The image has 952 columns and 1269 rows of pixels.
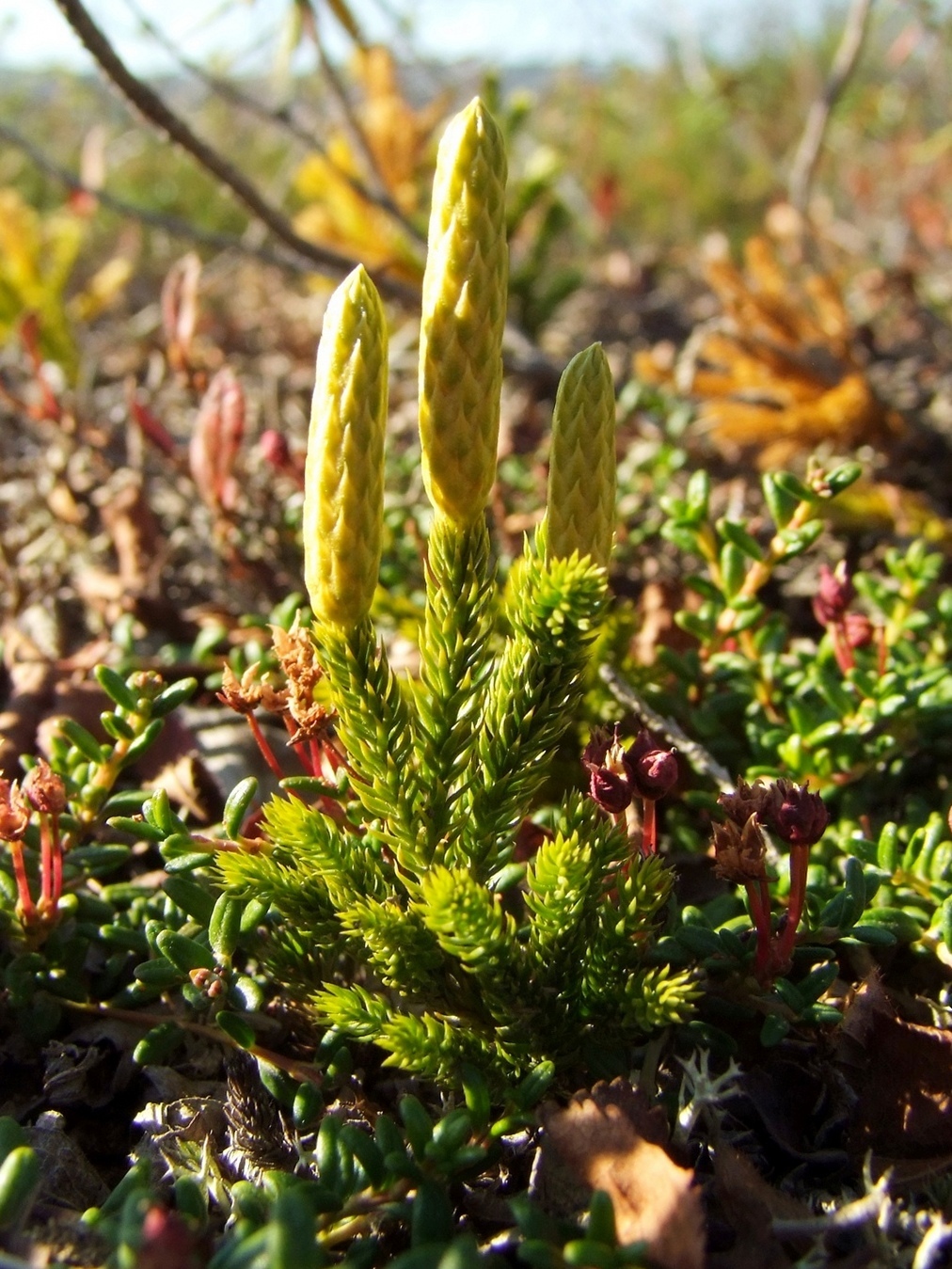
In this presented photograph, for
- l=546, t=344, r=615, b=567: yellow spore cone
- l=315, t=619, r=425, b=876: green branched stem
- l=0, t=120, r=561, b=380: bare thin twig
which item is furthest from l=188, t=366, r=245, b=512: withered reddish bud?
l=546, t=344, r=615, b=567: yellow spore cone

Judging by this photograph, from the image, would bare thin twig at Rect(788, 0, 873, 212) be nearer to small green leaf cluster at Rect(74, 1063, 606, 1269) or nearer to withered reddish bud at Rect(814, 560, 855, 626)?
withered reddish bud at Rect(814, 560, 855, 626)

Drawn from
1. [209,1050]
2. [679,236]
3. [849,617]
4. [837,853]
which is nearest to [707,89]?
[679,236]

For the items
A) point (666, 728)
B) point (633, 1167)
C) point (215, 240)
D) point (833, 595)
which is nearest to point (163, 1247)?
point (633, 1167)

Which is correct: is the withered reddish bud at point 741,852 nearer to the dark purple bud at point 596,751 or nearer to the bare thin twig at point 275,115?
the dark purple bud at point 596,751

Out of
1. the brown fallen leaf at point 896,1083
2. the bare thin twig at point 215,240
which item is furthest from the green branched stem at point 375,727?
the bare thin twig at point 215,240

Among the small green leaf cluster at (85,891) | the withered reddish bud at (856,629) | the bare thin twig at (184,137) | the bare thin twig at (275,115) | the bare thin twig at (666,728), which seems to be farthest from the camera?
the bare thin twig at (275,115)

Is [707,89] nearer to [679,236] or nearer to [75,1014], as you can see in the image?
[679,236]

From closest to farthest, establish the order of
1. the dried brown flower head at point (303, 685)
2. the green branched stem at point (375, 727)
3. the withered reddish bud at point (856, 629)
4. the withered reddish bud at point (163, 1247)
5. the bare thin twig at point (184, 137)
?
1. the withered reddish bud at point (163, 1247)
2. the green branched stem at point (375, 727)
3. the dried brown flower head at point (303, 685)
4. the withered reddish bud at point (856, 629)
5. the bare thin twig at point (184, 137)
